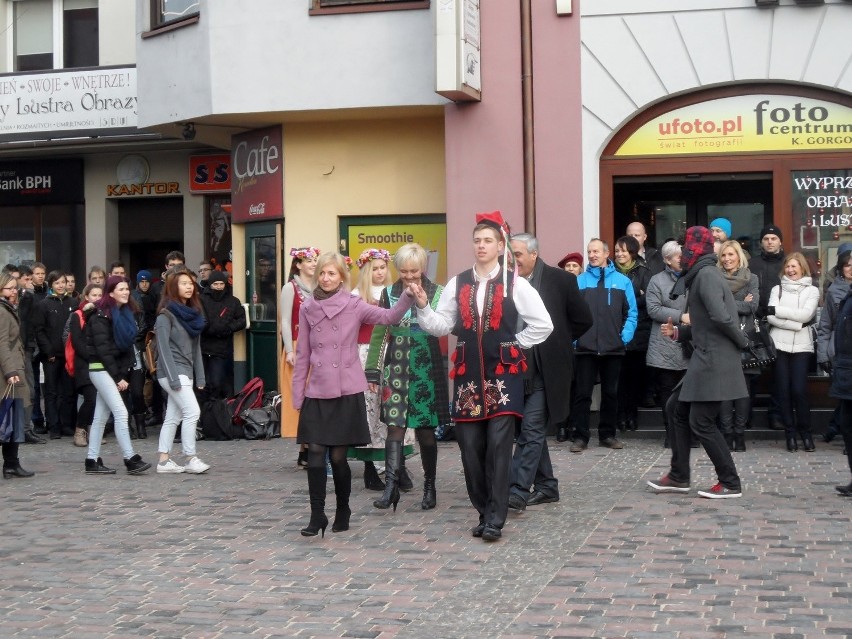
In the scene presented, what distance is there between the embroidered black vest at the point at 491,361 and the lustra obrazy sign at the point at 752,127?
6.45m

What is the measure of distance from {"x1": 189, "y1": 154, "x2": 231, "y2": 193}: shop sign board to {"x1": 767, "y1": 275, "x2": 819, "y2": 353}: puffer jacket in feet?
34.3

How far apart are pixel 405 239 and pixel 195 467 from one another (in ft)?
15.4

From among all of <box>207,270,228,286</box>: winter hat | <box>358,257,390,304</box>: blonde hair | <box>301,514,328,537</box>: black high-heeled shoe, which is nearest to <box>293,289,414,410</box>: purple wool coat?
<box>301,514,328,537</box>: black high-heeled shoe

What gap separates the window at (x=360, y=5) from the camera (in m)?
14.8

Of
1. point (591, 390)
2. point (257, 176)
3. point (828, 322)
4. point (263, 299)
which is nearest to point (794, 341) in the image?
point (828, 322)

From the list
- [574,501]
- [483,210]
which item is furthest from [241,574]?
[483,210]

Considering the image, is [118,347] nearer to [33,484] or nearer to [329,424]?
[33,484]

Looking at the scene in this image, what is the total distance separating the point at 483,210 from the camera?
14.8 metres

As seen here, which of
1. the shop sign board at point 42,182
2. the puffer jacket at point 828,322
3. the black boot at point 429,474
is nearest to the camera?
the black boot at point 429,474

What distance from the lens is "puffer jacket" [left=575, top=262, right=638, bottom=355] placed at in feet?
43.1

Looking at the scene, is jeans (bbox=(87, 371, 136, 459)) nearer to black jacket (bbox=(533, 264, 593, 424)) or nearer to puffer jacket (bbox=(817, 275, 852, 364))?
black jacket (bbox=(533, 264, 593, 424))

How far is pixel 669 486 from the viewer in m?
10.5

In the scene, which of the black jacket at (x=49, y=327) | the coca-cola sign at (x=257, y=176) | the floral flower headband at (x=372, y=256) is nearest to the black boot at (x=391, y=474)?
the floral flower headband at (x=372, y=256)

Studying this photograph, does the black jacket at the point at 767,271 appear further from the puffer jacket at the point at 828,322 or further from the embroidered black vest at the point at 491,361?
Answer: the embroidered black vest at the point at 491,361
